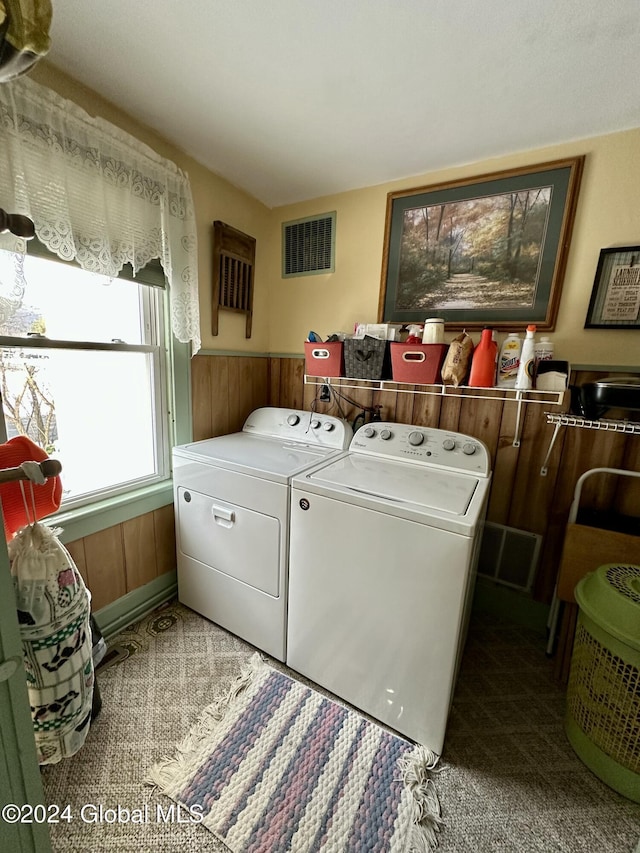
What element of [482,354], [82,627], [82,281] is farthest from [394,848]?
[82,281]

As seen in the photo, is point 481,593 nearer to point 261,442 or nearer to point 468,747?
point 468,747

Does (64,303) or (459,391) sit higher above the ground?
(64,303)

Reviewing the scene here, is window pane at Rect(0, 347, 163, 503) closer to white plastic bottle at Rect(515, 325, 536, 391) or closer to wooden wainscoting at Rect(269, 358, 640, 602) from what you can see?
wooden wainscoting at Rect(269, 358, 640, 602)

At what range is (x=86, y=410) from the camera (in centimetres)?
152

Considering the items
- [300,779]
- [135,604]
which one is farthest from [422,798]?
[135,604]

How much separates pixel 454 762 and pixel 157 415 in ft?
6.27

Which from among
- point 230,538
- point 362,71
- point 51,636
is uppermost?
point 362,71

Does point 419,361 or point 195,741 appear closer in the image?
point 195,741

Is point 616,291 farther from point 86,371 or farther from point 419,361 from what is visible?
point 86,371

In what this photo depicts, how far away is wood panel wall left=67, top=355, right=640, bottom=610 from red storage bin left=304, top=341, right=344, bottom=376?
255 millimetres

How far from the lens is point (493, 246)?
162cm

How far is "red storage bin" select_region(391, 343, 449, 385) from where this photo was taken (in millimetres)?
1529

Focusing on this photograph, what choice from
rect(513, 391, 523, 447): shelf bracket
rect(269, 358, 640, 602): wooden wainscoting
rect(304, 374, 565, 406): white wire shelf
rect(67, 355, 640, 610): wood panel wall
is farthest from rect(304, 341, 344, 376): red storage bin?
rect(513, 391, 523, 447): shelf bracket

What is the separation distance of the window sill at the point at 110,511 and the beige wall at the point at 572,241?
1.32 meters
